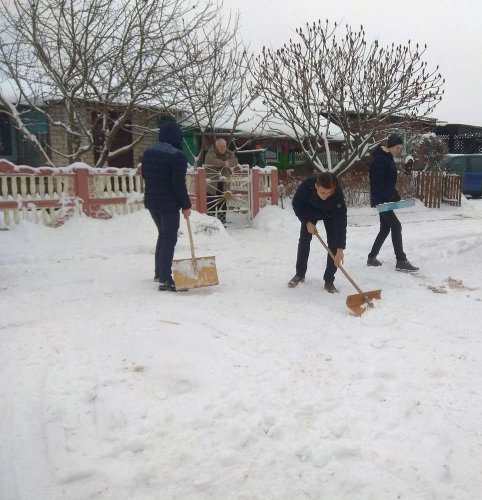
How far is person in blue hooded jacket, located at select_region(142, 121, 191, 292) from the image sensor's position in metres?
4.68

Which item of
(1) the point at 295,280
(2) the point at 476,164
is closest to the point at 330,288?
(1) the point at 295,280

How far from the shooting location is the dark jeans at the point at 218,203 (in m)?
9.72

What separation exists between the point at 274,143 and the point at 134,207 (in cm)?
1271

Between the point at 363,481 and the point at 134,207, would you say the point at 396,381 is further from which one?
the point at 134,207

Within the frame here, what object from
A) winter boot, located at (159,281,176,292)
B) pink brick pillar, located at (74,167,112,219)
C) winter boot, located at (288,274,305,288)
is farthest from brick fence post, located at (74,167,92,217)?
winter boot, located at (288,274,305,288)

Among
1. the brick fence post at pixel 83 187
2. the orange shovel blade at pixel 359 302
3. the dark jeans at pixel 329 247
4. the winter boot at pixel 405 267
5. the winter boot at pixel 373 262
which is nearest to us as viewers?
the orange shovel blade at pixel 359 302

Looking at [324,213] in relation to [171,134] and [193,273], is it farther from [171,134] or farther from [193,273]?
[171,134]

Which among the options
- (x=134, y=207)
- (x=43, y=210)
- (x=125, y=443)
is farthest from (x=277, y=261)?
(x=125, y=443)

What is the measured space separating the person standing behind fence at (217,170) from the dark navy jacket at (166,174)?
15.7ft

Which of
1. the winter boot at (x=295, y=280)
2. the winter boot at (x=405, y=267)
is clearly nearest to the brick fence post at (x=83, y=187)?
the winter boot at (x=295, y=280)

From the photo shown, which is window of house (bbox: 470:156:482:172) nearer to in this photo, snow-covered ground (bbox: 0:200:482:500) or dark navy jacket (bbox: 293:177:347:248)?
snow-covered ground (bbox: 0:200:482:500)

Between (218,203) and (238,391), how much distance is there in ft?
24.6

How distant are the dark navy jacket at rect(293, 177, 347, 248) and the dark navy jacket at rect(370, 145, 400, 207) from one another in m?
1.17

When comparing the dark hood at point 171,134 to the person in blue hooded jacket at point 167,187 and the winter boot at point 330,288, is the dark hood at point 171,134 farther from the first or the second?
the winter boot at point 330,288
